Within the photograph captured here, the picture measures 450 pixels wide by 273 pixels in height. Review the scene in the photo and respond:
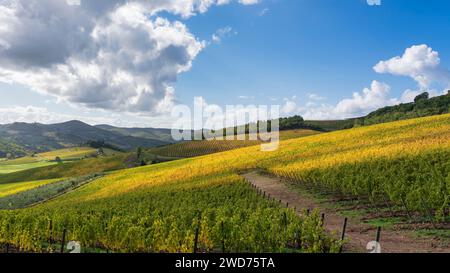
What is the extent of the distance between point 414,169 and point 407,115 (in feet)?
305

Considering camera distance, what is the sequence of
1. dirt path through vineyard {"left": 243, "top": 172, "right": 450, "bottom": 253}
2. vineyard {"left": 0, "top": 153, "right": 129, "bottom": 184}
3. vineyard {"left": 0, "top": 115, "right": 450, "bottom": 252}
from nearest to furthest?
dirt path through vineyard {"left": 243, "top": 172, "right": 450, "bottom": 253}, vineyard {"left": 0, "top": 115, "right": 450, "bottom": 252}, vineyard {"left": 0, "top": 153, "right": 129, "bottom": 184}

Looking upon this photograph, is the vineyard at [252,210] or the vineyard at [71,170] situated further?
the vineyard at [71,170]

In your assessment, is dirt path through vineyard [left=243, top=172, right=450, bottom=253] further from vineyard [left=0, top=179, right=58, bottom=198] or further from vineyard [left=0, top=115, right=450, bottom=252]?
vineyard [left=0, top=179, right=58, bottom=198]

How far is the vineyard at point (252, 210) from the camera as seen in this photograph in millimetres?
16562

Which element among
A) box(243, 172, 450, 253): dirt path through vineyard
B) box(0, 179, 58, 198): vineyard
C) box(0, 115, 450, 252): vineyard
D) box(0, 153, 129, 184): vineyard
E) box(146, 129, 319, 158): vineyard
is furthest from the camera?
box(146, 129, 319, 158): vineyard

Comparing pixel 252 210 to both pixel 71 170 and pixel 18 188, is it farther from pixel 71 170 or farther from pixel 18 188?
pixel 71 170

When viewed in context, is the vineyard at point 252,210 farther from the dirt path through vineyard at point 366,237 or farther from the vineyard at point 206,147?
the vineyard at point 206,147

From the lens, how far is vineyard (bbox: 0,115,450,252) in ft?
54.3

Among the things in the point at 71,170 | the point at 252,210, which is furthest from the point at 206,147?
the point at 252,210

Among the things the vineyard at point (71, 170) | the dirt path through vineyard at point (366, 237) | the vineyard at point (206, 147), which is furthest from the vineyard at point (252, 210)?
the vineyard at point (206, 147)

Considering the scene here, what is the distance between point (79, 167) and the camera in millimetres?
132125

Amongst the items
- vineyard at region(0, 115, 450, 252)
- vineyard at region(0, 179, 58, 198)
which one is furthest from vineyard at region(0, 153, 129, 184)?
vineyard at region(0, 115, 450, 252)
